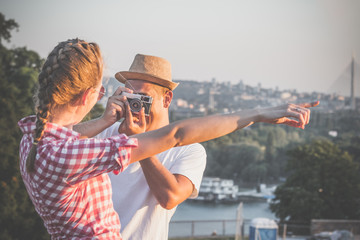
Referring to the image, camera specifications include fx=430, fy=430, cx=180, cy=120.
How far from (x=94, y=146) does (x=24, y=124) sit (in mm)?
321

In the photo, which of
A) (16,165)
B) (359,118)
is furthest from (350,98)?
(16,165)

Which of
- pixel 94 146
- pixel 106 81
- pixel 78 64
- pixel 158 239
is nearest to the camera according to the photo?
pixel 94 146

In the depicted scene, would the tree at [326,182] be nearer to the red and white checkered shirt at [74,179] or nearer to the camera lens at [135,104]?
the camera lens at [135,104]

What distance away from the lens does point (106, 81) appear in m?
1.68

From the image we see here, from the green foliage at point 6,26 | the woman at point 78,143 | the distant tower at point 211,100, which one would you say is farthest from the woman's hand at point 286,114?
the distant tower at point 211,100

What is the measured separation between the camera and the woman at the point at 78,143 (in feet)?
4.10

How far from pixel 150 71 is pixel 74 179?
124cm

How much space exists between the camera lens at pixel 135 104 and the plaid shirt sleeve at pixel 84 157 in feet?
1.35

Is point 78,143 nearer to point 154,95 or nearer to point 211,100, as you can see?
point 154,95

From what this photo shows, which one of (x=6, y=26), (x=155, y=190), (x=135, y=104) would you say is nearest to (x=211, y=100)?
(x=6, y=26)

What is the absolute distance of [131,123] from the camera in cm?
165

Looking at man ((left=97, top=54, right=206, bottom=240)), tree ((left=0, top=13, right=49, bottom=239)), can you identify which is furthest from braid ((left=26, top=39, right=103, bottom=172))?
tree ((left=0, top=13, right=49, bottom=239))

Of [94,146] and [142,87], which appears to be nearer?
[94,146]

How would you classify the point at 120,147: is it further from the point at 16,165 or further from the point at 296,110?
the point at 16,165
